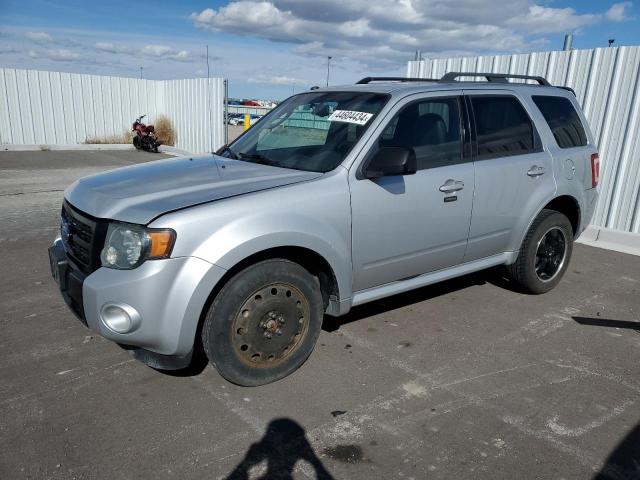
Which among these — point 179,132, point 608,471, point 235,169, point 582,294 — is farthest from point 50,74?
point 608,471

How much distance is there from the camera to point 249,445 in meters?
2.66

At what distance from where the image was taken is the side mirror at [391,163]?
10.6 feet

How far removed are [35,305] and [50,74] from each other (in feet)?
48.5

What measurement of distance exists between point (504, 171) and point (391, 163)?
1405mm

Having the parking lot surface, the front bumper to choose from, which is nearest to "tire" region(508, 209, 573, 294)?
the parking lot surface

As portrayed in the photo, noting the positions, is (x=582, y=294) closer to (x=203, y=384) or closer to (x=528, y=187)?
(x=528, y=187)

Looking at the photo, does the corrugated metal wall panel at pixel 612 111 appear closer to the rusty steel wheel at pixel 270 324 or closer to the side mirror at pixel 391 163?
the side mirror at pixel 391 163

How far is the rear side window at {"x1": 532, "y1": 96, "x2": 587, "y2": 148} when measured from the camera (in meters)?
4.66

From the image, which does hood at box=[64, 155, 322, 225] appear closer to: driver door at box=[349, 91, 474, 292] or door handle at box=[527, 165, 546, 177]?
driver door at box=[349, 91, 474, 292]

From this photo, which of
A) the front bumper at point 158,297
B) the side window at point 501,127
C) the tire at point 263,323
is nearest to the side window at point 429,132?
the side window at point 501,127

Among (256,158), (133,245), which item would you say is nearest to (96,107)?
(256,158)

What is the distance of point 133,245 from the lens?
8.91ft

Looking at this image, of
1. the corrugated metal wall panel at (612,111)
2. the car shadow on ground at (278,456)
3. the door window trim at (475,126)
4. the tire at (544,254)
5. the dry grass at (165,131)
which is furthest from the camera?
the dry grass at (165,131)

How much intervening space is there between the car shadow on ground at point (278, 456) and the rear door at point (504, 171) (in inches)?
86.0
